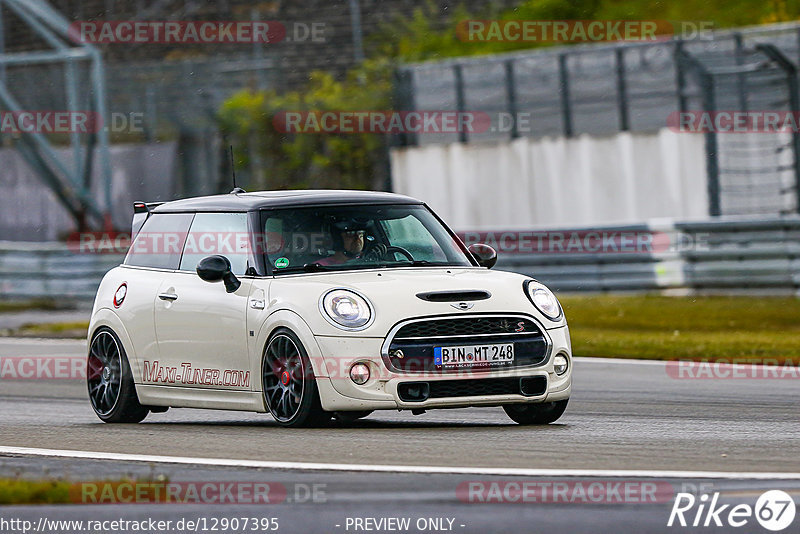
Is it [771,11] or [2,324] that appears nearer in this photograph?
[2,324]

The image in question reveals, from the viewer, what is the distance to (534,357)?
9.81 metres

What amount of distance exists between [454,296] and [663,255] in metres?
13.3

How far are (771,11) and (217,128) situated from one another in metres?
12.5

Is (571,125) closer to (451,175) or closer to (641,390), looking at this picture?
(451,175)

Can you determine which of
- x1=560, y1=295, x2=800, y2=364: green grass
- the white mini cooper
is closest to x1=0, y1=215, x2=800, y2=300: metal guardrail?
x1=560, y1=295, x2=800, y2=364: green grass

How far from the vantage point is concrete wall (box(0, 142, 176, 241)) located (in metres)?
31.8

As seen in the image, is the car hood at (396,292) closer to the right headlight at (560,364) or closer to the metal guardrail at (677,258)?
the right headlight at (560,364)

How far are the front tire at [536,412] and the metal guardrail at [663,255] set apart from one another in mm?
11495

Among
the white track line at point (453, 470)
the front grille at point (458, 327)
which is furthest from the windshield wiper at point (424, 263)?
the white track line at point (453, 470)

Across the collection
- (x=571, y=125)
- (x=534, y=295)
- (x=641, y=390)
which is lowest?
(x=641, y=390)

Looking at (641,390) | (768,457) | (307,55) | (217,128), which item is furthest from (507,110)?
(768,457)

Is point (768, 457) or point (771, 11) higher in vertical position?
point (771, 11)

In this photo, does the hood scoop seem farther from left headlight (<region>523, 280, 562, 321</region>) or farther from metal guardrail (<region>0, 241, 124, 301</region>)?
metal guardrail (<region>0, 241, 124, 301</region>)

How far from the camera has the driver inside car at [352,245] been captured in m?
10.4
